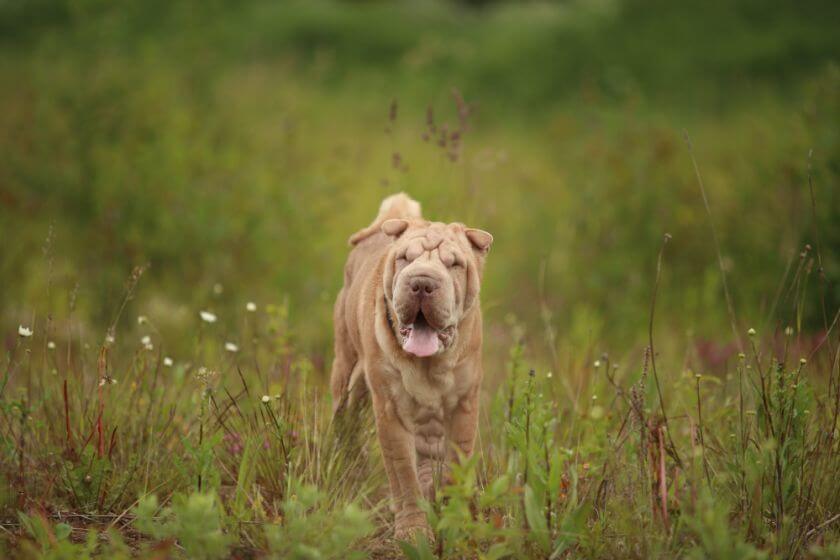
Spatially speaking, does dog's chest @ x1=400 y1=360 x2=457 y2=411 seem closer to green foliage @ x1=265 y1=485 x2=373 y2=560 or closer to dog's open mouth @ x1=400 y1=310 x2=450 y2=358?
dog's open mouth @ x1=400 y1=310 x2=450 y2=358

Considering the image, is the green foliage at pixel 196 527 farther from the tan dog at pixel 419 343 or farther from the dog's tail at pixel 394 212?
the dog's tail at pixel 394 212

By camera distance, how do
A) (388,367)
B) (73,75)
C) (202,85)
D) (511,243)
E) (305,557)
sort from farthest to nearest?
(511,243) → (202,85) → (73,75) → (388,367) → (305,557)

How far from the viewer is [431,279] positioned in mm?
3271

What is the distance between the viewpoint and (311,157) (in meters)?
9.38

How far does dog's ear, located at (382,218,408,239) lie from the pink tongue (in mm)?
557

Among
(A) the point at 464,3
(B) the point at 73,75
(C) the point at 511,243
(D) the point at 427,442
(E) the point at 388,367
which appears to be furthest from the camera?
(A) the point at 464,3

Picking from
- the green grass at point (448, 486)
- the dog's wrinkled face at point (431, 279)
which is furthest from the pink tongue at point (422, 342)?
the green grass at point (448, 486)

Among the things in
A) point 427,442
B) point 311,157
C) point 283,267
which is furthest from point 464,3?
point 427,442

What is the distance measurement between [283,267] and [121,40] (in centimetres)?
301

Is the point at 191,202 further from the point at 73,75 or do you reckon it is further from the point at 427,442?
the point at 427,442

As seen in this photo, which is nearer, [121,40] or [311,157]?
[121,40]

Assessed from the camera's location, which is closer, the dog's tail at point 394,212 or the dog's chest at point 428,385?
the dog's chest at point 428,385

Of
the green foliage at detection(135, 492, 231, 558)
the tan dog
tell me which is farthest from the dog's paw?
the green foliage at detection(135, 492, 231, 558)

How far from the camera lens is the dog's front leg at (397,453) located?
3.72 meters
